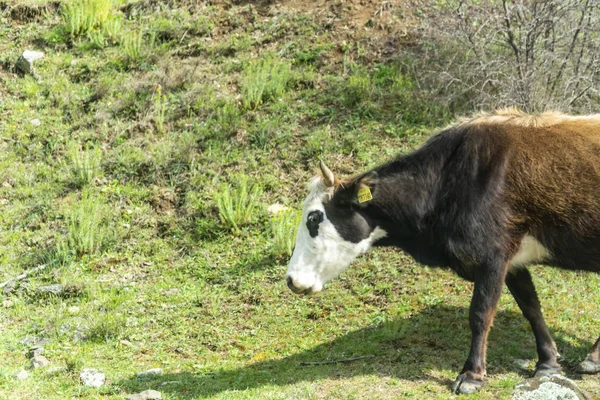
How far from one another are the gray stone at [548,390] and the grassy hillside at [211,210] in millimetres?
251

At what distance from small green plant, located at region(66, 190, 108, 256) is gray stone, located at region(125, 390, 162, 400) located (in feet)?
12.4

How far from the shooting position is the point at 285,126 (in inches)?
467

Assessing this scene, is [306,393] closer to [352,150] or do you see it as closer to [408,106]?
[352,150]

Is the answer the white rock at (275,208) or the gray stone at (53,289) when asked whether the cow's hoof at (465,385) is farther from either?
the gray stone at (53,289)

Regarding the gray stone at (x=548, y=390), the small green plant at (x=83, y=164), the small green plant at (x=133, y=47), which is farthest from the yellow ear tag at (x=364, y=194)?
the small green plant at (x=133, y=47)

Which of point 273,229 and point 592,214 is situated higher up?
point 592,214

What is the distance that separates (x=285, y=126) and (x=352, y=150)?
1.21 metres

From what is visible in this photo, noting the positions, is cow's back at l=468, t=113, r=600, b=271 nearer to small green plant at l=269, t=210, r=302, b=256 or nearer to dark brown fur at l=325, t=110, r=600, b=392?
dark brown fur at l=325, t=110, r=600, b=392

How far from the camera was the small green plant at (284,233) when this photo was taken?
31.8 ft

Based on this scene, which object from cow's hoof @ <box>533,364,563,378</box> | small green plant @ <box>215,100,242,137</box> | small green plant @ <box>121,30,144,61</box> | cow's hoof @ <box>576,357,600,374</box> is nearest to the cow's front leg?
cow's hoof @ <box>533,364,563,378</box>

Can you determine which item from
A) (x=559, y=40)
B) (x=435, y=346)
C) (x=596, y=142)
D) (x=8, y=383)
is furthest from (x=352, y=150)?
(x=8, y=383)

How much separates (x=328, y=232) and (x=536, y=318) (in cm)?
207

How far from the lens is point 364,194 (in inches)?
281

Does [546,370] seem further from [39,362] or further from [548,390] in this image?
[39,362]
